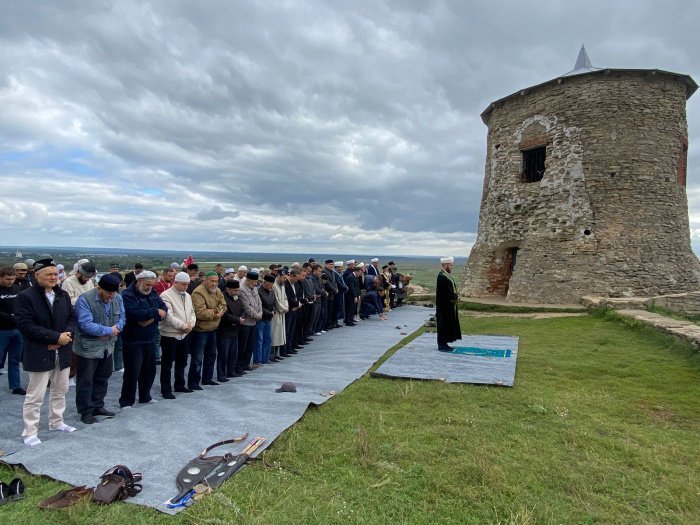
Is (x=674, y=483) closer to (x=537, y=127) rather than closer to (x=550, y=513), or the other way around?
(x=550, y=513)

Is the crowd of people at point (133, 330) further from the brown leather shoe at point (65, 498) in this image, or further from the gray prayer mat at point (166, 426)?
the brown leather shoe at point (65, 498)

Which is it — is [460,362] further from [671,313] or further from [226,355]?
[671,313]

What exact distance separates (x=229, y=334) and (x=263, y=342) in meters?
1.29

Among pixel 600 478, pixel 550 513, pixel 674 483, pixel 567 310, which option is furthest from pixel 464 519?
pixel 567 310

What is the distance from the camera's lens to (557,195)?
15.7 metres

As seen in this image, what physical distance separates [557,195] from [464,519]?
14.6m

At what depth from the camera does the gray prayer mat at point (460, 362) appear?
6992mm

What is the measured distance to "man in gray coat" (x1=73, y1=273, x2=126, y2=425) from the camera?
532 centimetres

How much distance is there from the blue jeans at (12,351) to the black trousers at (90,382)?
1.70m

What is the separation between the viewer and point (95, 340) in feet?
17.8

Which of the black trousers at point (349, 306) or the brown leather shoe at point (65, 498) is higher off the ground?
the black trousers at point (349, 306)

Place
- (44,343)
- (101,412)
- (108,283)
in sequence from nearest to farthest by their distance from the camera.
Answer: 1. (44,343)
2. (108,283)
3. (101,412)

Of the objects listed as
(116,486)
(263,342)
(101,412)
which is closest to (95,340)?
(101,412)

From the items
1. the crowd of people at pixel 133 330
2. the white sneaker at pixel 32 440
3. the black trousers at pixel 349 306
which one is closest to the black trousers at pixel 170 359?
the crowd of people at pixel 133 330
